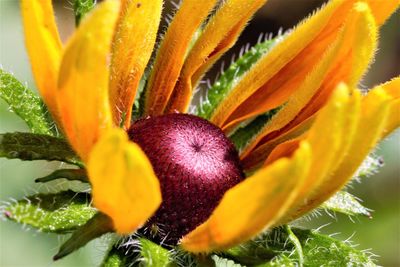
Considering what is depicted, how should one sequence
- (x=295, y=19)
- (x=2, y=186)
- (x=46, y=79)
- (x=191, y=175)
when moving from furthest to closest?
(x=295, y=19) → (x=2, y=186) → (x=191, y=175) → (x=46, y=79)

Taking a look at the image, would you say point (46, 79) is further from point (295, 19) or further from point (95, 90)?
point (295, 19)

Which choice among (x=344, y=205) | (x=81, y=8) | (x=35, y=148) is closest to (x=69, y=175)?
(x=35, y=148)

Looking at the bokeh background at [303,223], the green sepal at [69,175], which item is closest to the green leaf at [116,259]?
the green sepal at [69,175]

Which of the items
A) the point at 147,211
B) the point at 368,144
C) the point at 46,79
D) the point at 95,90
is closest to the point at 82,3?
the point at 46,79

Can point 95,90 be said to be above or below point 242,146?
above

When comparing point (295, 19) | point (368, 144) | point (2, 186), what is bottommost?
point (2, 186)

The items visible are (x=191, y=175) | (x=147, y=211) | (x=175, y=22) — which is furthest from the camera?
(x=175, y=22)

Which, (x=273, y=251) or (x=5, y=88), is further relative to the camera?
(x=5, y=88)

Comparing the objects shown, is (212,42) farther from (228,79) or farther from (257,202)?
(257,202)

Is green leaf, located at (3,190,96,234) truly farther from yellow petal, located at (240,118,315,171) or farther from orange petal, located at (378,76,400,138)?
orange petal, located at (378,76,400,138)
